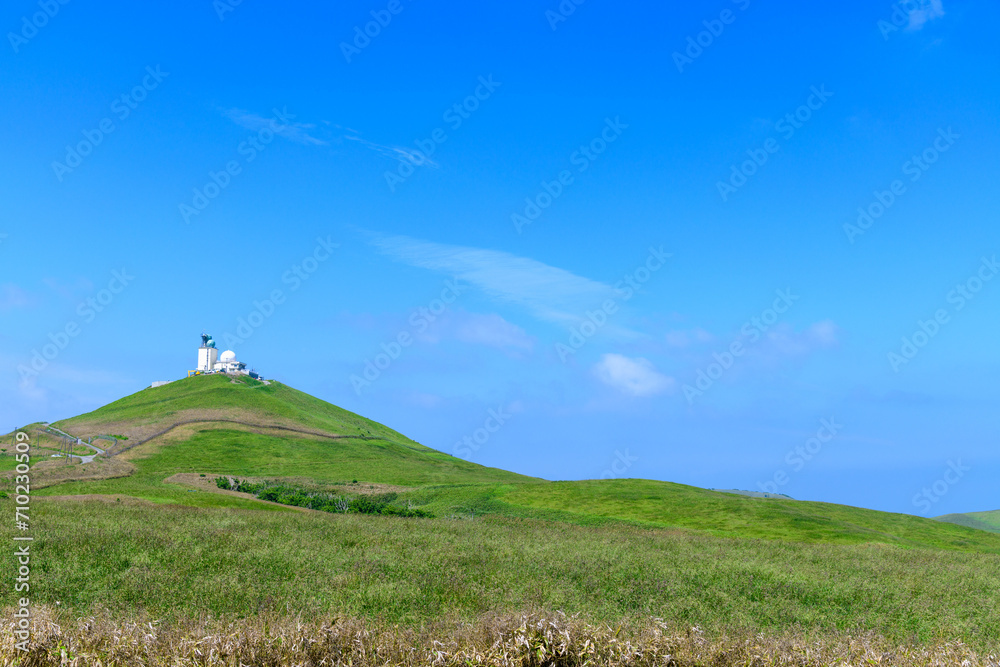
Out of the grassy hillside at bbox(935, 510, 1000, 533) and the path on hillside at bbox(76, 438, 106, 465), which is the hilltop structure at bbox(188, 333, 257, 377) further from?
the grassy hillside at bbox(935, 510, 1000, 533)

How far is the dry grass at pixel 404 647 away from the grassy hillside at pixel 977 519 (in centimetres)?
11353

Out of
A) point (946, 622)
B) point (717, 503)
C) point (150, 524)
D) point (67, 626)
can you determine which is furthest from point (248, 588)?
point (717, 503)

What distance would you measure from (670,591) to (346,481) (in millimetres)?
70043

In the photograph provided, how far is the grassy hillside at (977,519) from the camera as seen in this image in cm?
10278

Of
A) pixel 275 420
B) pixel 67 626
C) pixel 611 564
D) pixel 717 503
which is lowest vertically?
pixel 67 626

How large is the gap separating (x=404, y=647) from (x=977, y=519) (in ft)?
418

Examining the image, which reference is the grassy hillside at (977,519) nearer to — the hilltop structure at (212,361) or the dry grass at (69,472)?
the dry grass at (69,472)

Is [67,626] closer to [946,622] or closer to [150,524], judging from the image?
[150,524]

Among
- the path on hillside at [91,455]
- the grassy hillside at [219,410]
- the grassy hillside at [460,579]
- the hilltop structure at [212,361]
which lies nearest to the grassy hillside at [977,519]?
the grassy hillside at [460,579]

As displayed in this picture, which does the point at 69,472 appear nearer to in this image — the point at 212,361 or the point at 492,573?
the point at 492,573

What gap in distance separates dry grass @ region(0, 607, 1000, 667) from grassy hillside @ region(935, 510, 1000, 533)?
113528 millimetres

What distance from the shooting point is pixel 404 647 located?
31.4 ft

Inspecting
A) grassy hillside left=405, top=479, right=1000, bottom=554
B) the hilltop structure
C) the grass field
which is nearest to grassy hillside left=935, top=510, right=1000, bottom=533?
grassy hillside left=405, top=479, right=1000, bottom=554

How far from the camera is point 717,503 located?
6000cm
